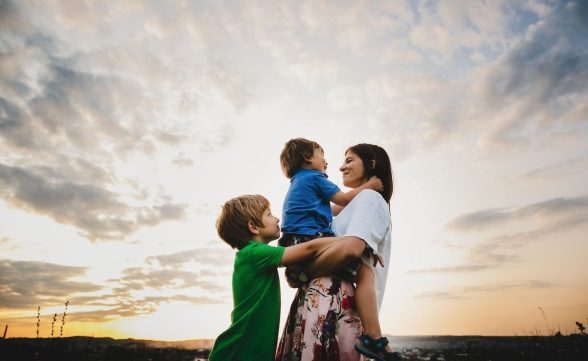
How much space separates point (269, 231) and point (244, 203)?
0.32 meters

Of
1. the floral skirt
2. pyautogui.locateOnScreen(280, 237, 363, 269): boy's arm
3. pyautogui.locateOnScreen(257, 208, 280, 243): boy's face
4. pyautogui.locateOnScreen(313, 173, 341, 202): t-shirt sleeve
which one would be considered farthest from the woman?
pyautogui.locateOnScreen(257, 208, 280, 243): boy's face

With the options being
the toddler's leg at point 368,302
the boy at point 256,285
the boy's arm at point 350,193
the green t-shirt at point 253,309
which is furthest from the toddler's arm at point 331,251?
the boy's arm at point 350,193

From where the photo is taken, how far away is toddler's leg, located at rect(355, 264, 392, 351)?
225 cm

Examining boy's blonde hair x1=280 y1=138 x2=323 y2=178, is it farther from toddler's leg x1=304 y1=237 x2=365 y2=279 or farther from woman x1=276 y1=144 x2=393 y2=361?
toddler's leg x1=304 y1=237 x2=365 y2=279

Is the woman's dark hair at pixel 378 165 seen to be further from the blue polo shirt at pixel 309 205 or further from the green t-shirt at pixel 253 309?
the green t-shirt at pixel 253 309

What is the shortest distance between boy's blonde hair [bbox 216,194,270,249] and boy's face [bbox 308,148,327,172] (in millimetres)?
705

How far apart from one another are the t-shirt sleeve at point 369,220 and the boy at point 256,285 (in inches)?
4.0

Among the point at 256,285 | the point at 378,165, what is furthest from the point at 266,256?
the point at 378,165

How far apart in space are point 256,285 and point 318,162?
1.38 meters

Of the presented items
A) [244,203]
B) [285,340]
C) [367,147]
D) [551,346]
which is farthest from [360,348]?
[551,346]

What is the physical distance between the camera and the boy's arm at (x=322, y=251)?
7.20 ft

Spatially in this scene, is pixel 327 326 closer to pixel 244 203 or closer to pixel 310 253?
pixel 310 253

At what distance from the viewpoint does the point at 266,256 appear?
7.99ft

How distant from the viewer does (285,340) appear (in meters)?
2.41
